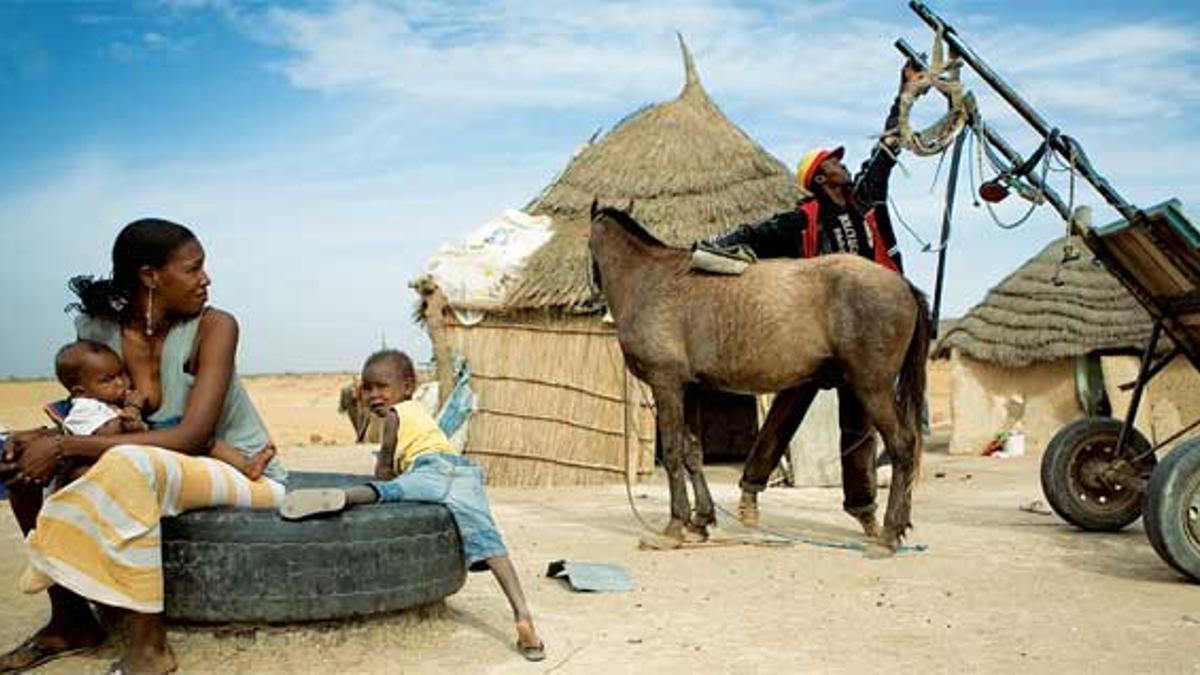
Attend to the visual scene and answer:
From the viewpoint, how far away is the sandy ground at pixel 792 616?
4.23m

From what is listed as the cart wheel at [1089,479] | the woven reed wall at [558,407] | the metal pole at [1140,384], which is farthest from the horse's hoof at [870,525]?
the woven reed wall at [558,407]

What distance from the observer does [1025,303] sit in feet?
53.3

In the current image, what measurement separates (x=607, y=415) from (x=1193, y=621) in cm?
762

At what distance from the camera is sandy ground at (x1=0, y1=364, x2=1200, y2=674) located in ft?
13.9

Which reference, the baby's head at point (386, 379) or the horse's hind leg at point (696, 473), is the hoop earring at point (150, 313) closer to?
the baby's head at point (386, 379)

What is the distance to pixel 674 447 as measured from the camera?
7.27 meters

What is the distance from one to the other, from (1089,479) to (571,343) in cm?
588

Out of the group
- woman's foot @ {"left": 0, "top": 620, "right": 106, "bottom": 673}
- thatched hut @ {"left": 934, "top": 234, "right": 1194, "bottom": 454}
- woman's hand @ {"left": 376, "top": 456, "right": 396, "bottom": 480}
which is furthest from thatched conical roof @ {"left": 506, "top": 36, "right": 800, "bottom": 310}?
woman's foot @ {"left": 0, "top": 620, "right": 106, "bottom": 673}

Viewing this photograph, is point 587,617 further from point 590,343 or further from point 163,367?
point 590,343

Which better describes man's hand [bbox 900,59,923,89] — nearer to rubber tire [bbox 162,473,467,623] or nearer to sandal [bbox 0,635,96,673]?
rubber tire [bbox 162,473,467,623]

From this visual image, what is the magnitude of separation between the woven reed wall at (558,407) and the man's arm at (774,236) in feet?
14.3

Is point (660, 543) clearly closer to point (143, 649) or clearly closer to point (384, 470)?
point (384, 470)

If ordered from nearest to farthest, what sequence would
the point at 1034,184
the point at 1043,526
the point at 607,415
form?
the point at 1034,184 → the point at 1043,526 → the point at 607,415

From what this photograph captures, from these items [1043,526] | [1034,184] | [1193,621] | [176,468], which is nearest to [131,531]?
[176,468]
